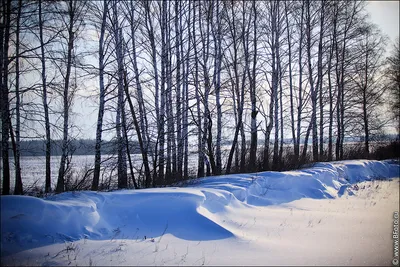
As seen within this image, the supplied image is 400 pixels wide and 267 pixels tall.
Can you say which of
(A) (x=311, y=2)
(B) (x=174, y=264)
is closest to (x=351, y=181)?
(B) (x=174, y=264)

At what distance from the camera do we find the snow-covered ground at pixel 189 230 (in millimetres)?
3121

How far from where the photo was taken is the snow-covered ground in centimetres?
312

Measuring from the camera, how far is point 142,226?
4113mm

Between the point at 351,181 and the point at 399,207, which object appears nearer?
the point at 399,207

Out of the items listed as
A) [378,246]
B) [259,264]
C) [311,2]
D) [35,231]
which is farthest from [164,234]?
[311,2]

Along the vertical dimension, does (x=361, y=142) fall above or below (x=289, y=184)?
above

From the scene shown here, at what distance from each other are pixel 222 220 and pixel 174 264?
1705 millimetres

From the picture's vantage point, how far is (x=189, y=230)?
13.3 feet

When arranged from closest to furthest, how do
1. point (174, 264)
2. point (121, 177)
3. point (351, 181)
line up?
point (174, 264) < point (121, 177) < point (351, 181)

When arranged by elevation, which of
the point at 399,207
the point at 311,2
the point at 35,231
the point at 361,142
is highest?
the point at 311,2

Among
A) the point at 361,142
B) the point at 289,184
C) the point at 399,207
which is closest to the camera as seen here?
the point at 399,207

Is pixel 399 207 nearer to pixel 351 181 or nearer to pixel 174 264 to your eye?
pixel 351 181

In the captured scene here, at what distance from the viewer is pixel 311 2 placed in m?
13.7

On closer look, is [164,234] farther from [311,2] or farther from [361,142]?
[361,142]
